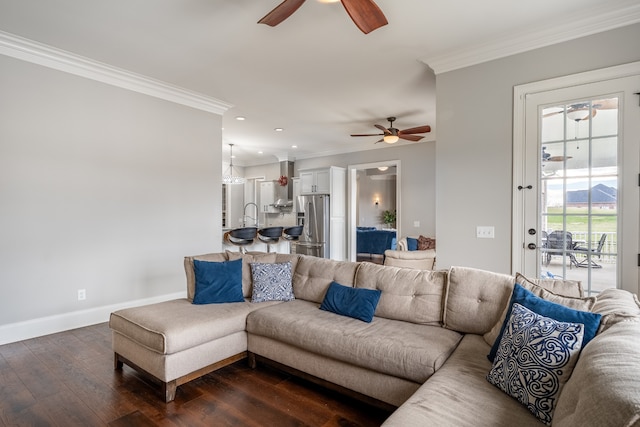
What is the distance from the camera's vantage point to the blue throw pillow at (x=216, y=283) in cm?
289

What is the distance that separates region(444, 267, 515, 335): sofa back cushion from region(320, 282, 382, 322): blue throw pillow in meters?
0.53

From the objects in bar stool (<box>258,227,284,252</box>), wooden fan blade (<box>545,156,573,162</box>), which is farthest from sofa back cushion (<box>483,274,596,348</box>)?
bar stool (<box>258,227,284,252</box>)

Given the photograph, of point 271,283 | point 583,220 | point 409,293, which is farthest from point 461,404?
point 583,220

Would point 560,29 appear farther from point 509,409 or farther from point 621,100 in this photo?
point 509,409

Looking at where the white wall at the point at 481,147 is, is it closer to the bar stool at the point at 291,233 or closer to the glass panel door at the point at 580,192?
the glass panel door at the point at 580,192

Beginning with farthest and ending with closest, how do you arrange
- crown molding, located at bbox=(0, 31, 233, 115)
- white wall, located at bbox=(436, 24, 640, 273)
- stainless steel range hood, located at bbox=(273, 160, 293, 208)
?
stainless steel range hood, located at bbox=(273, 160, 293, 208) < crown molding, located at bbox=(0, 31, 233, 115) < white wall, located at bbox=(436, 24, 640, 273)

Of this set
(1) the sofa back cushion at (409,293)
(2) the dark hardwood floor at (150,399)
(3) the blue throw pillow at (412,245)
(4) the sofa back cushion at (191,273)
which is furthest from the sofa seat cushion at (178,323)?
(3) the blue throw pillow at (412,245)

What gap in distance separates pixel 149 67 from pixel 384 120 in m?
3.69

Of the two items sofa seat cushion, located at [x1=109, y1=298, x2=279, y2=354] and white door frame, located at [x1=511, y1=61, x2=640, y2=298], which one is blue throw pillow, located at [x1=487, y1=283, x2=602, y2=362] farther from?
sofa seat cushion, located at [x1=109, y1=298, x2=279, y2=354]

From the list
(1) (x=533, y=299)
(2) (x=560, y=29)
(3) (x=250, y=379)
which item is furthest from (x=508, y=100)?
(3) (x=250, y=379)

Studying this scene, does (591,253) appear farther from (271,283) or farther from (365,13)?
(271,283)

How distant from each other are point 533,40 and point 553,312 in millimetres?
2536

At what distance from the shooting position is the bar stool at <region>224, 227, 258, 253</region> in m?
4.99

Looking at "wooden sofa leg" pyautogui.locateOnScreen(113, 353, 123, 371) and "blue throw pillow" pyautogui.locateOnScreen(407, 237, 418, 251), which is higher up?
"blue throw pillow" pyautogui.locateOnScreen(407, 237, 418, 251)
